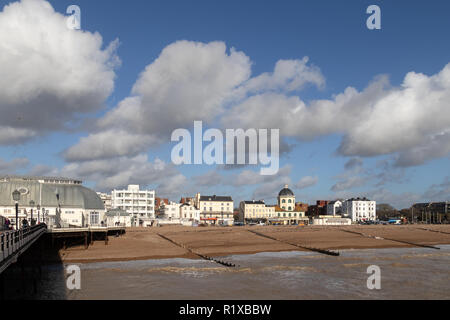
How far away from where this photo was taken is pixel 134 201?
12669cm

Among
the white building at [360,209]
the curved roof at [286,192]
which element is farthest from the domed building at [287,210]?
the white building at [360,209]

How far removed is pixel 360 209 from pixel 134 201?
96.0 m

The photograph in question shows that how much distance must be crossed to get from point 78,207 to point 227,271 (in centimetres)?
5228

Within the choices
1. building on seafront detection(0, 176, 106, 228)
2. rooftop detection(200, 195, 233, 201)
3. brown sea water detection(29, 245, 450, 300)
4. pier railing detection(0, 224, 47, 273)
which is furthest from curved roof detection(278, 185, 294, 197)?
pier railing detection(0, 224, 47, 273)

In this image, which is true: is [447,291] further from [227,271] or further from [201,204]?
[201,204]

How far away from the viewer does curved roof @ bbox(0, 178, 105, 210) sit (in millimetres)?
74938

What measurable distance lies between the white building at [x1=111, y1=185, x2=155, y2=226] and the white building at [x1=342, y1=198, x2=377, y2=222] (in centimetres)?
8676

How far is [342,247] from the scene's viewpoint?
56438 mm

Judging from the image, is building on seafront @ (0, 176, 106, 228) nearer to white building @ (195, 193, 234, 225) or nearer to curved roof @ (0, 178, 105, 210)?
curved roof @ (0, 178, 105, 210)

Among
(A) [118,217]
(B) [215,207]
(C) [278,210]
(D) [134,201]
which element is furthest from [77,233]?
(C) [278,210]

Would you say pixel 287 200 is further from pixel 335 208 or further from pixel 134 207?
pixel 134 207

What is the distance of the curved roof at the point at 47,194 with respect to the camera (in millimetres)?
74938
